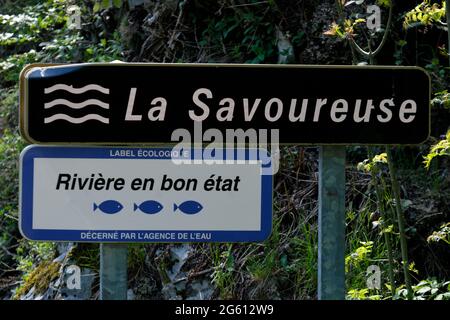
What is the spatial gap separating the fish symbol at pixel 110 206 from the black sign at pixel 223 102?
0.19 meters

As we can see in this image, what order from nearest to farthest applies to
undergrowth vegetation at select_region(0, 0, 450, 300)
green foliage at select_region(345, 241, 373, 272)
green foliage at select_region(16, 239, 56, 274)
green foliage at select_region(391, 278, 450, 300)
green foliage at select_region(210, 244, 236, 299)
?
green foliage at select_region(391, 278, 450, 300) < green foliage at select_region(345, 241, 373, 272) < undergrowth vegetation at select_region(0, 0, 450, 300) < green foliage at select_region(210, 244, 236, 299) < green foliage at select_region(16, 239, 56, 274)

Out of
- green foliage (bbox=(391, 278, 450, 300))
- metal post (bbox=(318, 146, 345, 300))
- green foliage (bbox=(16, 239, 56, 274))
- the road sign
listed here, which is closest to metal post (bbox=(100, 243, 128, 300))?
the road sign

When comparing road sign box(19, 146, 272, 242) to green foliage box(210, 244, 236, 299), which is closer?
road sign box(19, 146, 272, 242)

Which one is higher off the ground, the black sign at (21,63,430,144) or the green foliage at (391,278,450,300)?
the black sign at (21,63,430,144)

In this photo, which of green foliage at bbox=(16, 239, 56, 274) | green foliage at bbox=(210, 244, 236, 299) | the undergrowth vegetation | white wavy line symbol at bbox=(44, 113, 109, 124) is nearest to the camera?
white wavy line symbol at bbox=(44, 113, 109, 124)

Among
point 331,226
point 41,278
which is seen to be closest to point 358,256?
point 331,226

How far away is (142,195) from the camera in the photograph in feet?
8.29

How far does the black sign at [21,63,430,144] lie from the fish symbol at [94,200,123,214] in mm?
193

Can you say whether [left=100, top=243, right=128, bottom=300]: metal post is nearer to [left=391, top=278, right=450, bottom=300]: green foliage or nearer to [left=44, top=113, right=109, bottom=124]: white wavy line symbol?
[left=44, top=113, right=109, bottom=124]: white wavy line symbol

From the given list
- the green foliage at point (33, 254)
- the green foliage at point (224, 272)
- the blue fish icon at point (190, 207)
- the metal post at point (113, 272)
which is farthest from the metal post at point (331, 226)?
the green foliage at point (33, 254)

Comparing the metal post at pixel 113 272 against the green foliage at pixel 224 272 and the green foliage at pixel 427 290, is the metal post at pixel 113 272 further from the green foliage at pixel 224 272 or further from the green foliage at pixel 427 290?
the green foliage at pixel 224 272

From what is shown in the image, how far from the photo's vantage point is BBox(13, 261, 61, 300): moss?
6.05 m

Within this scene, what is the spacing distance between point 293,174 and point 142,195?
3440 millimetres
